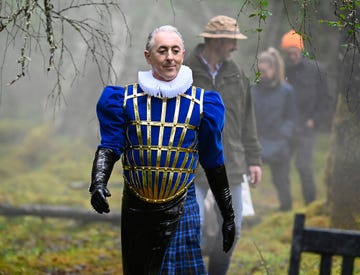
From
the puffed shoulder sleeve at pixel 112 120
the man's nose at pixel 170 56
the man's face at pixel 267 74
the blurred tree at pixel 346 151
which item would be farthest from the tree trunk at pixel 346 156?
the puffed shoulder sleeve at pixel 112 120

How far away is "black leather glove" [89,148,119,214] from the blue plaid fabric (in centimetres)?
52

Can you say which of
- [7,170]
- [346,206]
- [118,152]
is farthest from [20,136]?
[118,152]

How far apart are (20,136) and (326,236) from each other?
1675 centimetres

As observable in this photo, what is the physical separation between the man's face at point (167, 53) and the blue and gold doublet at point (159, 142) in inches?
6.7

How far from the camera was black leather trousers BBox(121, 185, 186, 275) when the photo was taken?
407 cm

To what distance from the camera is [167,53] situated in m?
4.10

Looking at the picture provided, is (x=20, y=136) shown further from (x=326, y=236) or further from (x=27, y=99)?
(x=326, y=236)

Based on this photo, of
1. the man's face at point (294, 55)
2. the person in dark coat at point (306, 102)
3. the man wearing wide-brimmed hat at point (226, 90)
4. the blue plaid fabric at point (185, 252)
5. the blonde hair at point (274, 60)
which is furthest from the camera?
the person in dark coat at point (306, 102)

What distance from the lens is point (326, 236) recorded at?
293 centimetres

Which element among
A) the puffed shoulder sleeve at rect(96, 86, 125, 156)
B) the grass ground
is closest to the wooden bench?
the puffed shoulder sleeve at rect(96, 86, 125, 156)

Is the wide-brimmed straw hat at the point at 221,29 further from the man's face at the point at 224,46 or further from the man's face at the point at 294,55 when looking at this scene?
the man's face at the point at 294,55

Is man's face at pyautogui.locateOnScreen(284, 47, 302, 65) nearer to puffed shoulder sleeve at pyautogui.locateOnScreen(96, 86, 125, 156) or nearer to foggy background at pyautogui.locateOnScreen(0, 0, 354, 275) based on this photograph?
foggy background at pyautogui.locateOnScreen(0, 0, 354, 275)

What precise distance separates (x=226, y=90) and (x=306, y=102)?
4422 millimetres

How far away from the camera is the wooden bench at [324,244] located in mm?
2914
